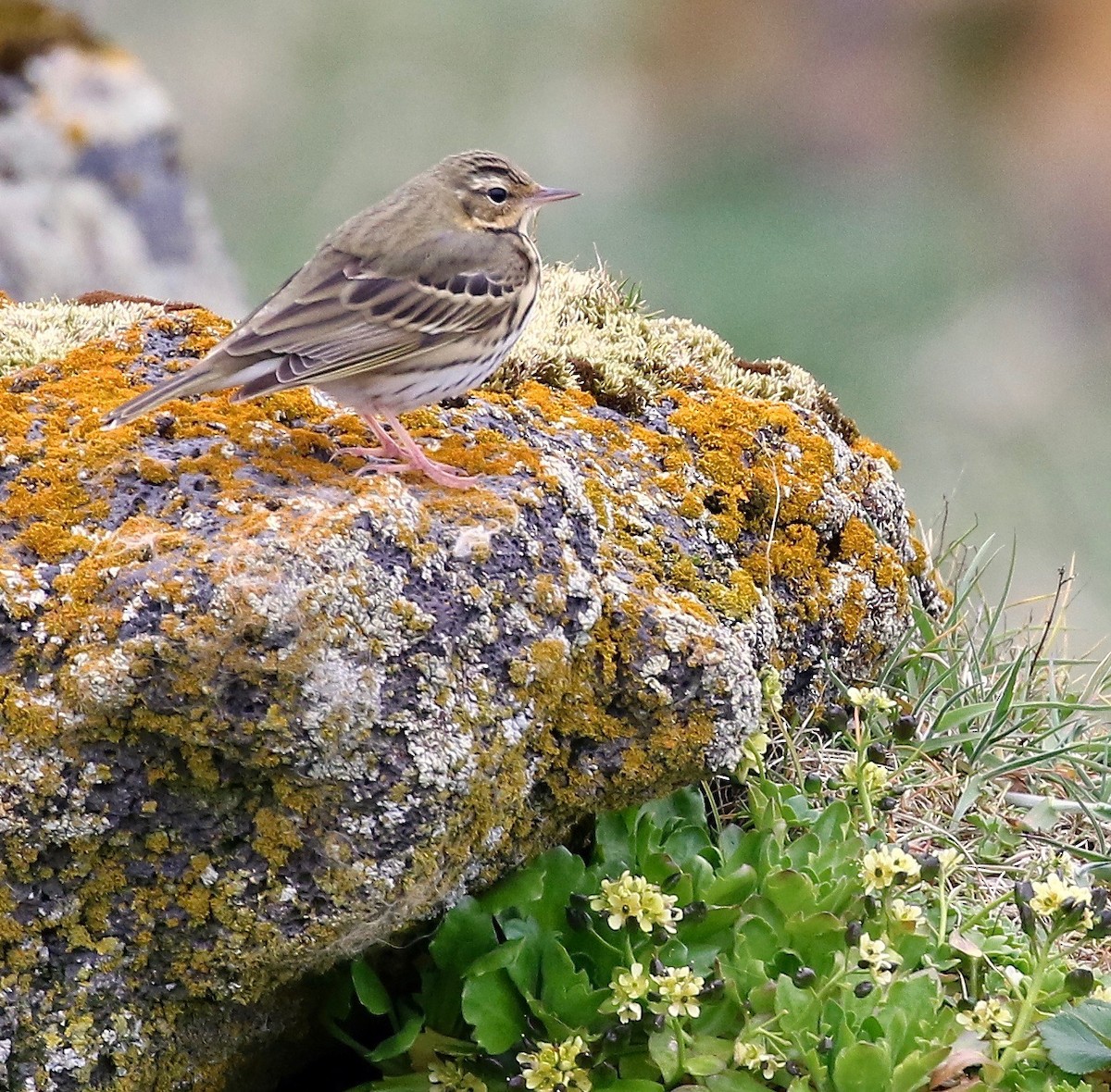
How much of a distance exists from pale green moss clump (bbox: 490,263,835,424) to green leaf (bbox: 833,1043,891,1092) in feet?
7.89

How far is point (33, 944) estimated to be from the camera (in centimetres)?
368

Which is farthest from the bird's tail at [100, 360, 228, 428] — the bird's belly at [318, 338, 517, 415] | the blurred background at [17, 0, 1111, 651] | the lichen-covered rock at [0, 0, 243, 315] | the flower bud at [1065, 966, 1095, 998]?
the blurred background at [17, 0, 1111, 651]

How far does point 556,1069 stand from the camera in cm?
382

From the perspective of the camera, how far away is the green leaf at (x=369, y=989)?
3.98 meters

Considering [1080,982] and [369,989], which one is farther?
[369,989]

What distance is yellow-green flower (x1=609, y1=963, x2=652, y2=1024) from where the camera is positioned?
378cm

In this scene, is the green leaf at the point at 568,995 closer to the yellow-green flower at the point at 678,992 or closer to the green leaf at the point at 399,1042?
the yellow-green flower at the point at 678,992

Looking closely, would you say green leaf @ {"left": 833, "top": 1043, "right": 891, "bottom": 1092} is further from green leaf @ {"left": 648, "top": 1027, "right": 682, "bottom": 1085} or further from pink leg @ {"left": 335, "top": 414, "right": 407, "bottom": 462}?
pink leg @ {"left": 335, "top": 414, "right": 407, "bottom": 462}

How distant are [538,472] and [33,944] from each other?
74.7 inches

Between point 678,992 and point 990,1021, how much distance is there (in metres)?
0.80

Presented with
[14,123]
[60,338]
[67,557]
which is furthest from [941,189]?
[67,557]

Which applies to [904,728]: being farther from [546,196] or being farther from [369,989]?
[546,196]

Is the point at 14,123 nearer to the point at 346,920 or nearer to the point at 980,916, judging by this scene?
the point at 346,920

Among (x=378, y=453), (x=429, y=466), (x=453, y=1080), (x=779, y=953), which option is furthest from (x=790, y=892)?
(x=378, y=453)
